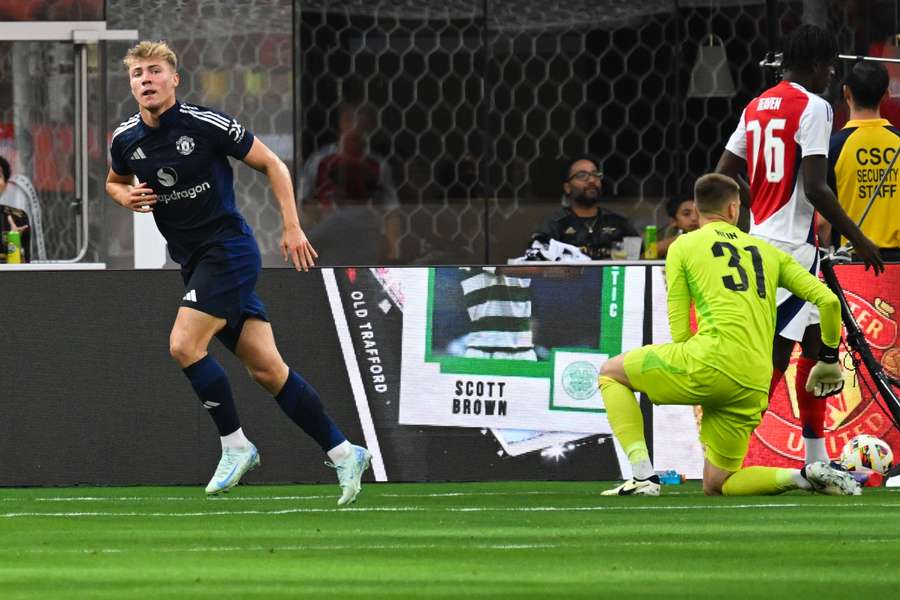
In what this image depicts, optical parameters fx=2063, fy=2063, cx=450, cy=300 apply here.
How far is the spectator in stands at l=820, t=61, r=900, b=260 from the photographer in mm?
9594

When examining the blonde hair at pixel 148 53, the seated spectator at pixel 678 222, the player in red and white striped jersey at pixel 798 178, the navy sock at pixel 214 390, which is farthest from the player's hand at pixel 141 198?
the seated spectator at pixel 678 222

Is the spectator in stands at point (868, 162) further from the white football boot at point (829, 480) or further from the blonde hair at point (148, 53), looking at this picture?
the blonde hair at point (148, 53)

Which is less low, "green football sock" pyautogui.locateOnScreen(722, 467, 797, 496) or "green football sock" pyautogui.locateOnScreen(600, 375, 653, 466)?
"green football sock" pyautogui.locateOnScreen(600, 375, 653, 466)

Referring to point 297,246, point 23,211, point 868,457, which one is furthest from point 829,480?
point 23,211

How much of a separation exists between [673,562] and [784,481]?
2374mm

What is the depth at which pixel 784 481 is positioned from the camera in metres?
8.11

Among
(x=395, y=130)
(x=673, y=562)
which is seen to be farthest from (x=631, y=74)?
(x=673, y=562)

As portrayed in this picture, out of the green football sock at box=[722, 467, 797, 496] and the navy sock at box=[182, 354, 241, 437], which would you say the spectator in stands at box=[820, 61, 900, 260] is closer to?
the green football sock at box=[722, 467, 797, 496]

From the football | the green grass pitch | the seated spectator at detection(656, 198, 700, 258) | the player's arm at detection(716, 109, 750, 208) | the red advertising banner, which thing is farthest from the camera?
the seated spectator at detection(656, 198, 700, 258)

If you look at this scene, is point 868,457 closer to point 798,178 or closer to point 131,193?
point 798,178

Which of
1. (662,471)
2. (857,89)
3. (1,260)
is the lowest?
(662,471)

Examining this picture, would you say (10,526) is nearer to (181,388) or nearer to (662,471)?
(181,388)

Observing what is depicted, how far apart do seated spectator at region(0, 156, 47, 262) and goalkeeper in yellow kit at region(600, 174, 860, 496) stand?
4.82 m

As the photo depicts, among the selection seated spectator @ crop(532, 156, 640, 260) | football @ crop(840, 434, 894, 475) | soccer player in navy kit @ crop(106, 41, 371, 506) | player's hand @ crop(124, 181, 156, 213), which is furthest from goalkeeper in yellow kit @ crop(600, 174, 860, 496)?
seated spectator @ crop(532, 156, 640, 260)
